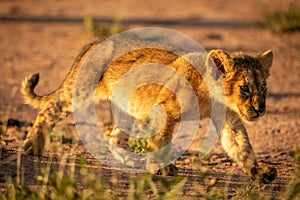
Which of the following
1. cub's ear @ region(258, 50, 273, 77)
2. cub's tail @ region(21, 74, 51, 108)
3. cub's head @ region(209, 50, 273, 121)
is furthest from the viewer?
cub's tail @ region(21, 74, 51, 108)

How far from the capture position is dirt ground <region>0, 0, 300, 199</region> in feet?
21.4

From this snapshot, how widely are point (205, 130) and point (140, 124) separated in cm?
79

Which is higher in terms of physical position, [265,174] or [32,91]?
[32,91]

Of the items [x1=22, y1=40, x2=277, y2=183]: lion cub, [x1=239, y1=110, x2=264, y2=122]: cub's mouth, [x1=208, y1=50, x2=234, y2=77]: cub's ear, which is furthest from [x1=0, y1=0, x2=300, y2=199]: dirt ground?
[x1=208, y1=50, x2=234, y2=77]: cub's ear

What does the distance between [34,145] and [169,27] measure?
6.00 m

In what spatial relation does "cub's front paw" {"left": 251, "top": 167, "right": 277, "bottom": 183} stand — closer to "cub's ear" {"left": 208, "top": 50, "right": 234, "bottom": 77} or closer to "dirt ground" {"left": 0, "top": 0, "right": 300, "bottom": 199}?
"dirt ground" {"left": 0, "top": 0, "right": 300, "bottom": 199}

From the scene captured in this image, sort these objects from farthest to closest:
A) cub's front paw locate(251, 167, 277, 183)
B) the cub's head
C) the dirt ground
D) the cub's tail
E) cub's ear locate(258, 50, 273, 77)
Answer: the cub's tail → the dirt ground → cub's ear locate(258, 50, 273, 77) → the cub's head → cub's front paw locate(251, 167, 277, 183)

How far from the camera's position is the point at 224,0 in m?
14.3

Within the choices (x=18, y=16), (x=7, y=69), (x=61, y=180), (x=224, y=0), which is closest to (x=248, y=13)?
(x=224, y=0)

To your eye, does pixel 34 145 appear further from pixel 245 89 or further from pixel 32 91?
pixel 245 89

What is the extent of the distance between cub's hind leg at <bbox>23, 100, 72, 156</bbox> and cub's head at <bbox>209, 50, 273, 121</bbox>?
5.40 ft

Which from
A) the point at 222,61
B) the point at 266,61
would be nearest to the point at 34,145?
the point at 222,61

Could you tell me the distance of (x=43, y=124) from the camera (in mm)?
6578

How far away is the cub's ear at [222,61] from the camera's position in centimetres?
595
